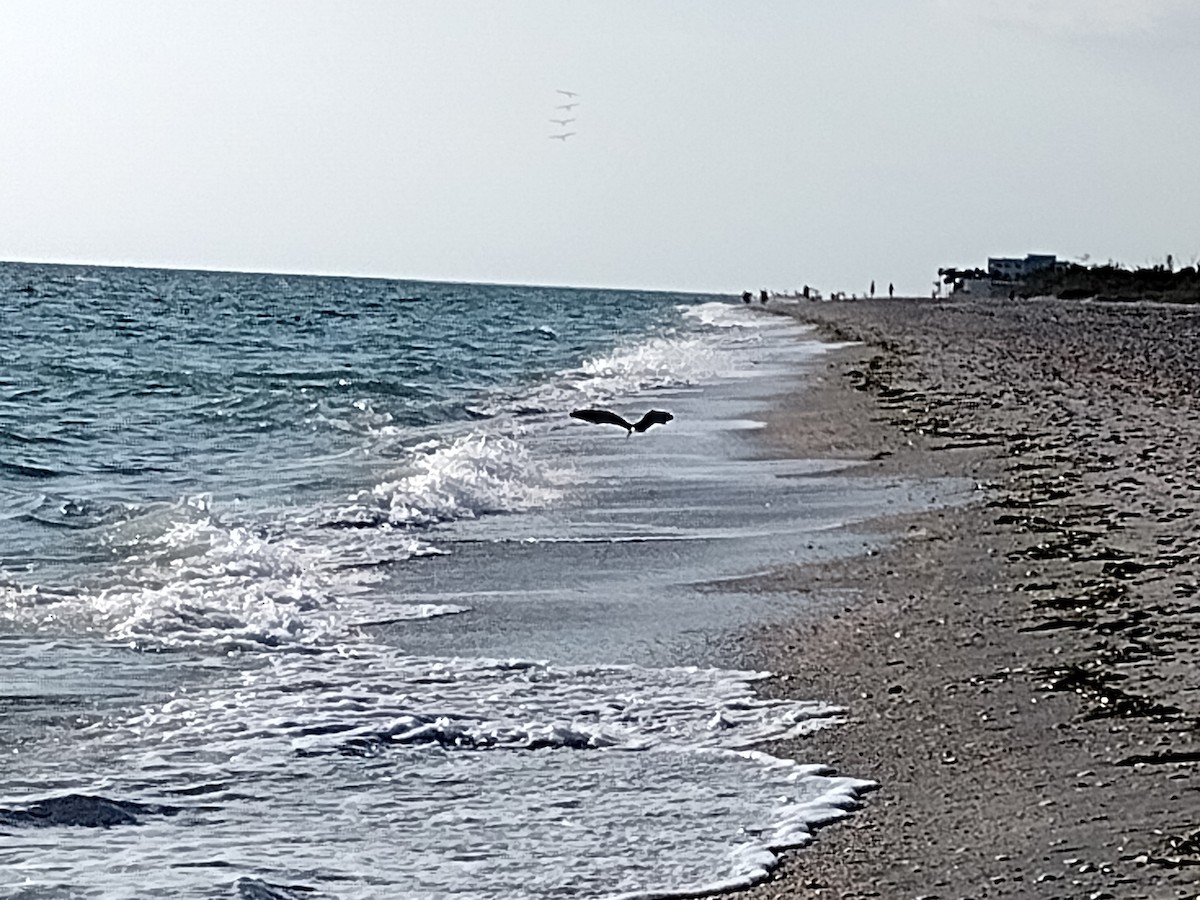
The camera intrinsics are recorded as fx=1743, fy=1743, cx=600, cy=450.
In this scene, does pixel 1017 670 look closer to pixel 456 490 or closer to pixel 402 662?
pixel 402 662

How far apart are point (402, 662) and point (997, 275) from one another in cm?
10656

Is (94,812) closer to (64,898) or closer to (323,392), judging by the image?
(64,898)

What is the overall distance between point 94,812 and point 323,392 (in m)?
21.1

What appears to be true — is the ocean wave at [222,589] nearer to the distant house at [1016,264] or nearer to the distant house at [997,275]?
the distant house at [997,275]

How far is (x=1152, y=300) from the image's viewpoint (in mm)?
70625

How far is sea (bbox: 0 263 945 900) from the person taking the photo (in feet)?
17.9

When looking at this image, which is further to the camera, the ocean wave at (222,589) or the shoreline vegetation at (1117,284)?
the shoreline vegetation at (1117,284)

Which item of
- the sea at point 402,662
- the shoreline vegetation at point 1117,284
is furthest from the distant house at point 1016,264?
the sea at point 402,662

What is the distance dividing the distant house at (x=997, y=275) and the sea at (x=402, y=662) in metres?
81.2

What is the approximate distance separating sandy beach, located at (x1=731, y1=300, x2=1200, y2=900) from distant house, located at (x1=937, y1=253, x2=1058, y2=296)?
82076mm

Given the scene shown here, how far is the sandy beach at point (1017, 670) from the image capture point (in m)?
5.06

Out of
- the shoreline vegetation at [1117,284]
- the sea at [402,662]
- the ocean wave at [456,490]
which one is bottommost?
the sea at [402,662]

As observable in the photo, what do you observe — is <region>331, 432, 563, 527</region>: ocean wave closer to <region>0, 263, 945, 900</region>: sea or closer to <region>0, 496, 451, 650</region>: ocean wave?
<region>0, 263, 945, 900</region>: sea

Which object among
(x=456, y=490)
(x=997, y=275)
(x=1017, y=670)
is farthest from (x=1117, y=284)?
(x=1017, y=670)
